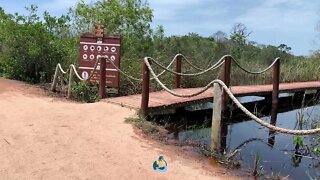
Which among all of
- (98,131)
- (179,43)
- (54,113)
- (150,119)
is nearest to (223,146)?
(150,119)

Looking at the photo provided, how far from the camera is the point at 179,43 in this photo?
2662cm

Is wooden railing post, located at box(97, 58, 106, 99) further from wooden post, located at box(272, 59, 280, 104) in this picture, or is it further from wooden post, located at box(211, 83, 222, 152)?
wooden post, located at box(272, 59, 280, 104)

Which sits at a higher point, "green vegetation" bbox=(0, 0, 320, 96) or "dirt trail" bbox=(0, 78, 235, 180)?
"green vegetation" bbox=(0, 0, 320, 96)

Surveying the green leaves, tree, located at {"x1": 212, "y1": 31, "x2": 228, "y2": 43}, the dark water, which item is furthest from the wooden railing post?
tree, located at {"x1": 212, "y1": 31, "x2": 228, "y2": 43}

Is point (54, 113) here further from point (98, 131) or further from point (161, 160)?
point (161, 160)

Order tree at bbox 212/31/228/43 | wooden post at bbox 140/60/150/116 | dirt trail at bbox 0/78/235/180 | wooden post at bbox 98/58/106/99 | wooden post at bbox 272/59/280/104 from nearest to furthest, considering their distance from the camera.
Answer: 1. dirt trail at bbox 0/78/235/180
2. wooden post at bbox 140/60/150/116
3. wooden post at bbox 98/58/106/99
4. wooden post at bbox 272/59/280/104
5. tree at bbox 212/31/228/43

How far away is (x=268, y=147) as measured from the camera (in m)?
8.42

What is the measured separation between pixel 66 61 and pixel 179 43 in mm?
13601

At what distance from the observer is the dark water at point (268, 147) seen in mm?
6887

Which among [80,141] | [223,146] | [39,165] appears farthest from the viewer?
[223,146]

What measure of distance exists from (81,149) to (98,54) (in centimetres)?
593

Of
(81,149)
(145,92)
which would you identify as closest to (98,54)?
(145,92)

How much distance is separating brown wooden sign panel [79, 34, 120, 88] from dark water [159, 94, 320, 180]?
3113 mm

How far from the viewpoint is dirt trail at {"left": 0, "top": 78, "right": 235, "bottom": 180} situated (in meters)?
5.25
